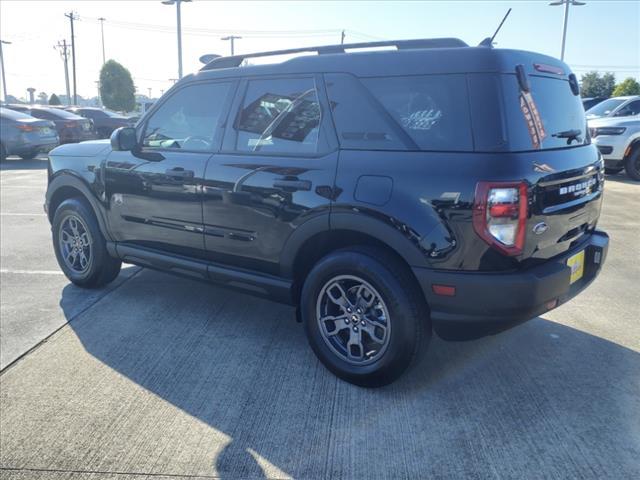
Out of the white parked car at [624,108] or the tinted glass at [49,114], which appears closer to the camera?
the white parked car at [624,108]

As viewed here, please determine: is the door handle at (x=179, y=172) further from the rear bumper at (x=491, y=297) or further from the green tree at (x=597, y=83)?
the green tree at (x=597, y=83)

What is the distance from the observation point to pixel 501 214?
2.57 meters

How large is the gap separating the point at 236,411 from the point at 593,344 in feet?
8.17

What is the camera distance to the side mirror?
414 centimetres

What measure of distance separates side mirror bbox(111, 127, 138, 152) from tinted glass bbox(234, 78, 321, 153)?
1.05 meters

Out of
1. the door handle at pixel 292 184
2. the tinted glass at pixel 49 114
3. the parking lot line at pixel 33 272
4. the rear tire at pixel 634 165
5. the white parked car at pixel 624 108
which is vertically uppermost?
the white parked car at pixel 624 108

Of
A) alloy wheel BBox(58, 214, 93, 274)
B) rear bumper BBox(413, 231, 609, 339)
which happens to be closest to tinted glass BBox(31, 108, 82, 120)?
alloy wheel BBox(58, 214, 93, 274)

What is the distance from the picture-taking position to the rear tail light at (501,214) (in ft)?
8.38

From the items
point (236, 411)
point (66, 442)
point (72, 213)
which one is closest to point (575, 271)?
point (236, 411)

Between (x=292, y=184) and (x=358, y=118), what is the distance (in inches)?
21.8

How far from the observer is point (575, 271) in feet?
10.0

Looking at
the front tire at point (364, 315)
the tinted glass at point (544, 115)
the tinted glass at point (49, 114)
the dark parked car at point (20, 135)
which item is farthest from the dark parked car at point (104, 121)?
the tinted glass at point (544, 115)

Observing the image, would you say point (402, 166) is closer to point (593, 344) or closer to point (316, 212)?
point (316, 212)

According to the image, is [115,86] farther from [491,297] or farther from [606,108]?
[491,297]
